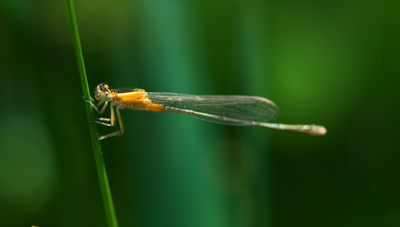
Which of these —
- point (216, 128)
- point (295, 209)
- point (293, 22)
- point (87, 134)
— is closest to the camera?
point (87, 134)

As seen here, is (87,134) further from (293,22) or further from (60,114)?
(293,22)

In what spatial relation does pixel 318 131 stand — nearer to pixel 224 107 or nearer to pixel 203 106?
pixel 224 107

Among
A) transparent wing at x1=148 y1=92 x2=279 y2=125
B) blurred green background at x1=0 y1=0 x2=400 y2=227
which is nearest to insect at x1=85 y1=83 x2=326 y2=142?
transparent wing at x1=148 y1=92 x2=279 y2=125

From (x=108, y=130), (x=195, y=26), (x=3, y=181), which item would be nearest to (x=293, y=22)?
(x=195, y=26)

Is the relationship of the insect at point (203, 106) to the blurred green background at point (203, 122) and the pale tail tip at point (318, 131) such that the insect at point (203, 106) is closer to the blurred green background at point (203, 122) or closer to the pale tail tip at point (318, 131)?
the pale tail tip at point (318, 131)

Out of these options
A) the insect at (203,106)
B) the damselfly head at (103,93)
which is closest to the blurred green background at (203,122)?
the insect at (203,106)

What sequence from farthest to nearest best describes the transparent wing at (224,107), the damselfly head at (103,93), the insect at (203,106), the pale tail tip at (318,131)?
the pale tail tip at (318,131) < the transparent wing at (224,107) < the insect at (203,106) < the damselfly head at (103,93)

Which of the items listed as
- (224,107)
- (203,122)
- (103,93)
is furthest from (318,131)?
(103,93)

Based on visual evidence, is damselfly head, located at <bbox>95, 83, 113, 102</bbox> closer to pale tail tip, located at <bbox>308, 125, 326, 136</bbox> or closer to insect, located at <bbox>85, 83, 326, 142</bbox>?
insect, located at <bbox>85, 83, 326, 142</bbox>
